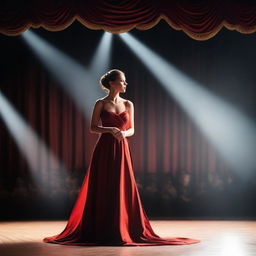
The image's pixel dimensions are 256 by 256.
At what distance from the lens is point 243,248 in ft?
15.6

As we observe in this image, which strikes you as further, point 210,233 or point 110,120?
point 210,233

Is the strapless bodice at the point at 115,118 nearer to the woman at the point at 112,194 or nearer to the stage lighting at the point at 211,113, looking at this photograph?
the woman at the point at 112,194

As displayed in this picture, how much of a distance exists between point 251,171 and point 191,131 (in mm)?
982

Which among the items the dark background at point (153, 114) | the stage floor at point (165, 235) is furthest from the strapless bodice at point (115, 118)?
the dark background at point (153, 114)

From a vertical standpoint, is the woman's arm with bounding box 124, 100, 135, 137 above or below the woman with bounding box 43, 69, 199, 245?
above

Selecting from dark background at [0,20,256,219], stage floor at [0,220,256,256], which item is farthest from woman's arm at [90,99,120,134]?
dark background at [0,20,256,219]

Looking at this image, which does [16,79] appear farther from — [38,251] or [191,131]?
[38,251]

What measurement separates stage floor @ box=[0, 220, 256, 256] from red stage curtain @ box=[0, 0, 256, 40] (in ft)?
7.20

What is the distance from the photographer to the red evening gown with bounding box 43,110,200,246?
4.94 m

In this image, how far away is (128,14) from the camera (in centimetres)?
696

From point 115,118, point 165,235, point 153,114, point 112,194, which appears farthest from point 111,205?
point 153,114

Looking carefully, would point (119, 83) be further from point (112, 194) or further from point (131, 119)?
point (112, 194)

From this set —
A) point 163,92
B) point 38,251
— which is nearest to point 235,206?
point 163,92

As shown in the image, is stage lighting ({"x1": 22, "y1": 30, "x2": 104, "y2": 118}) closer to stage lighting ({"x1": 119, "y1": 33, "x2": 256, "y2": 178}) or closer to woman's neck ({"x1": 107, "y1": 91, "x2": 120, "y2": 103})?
stage lighting ({"x1": 119, "y1": 33, "x2": 256, "y2": 178})
